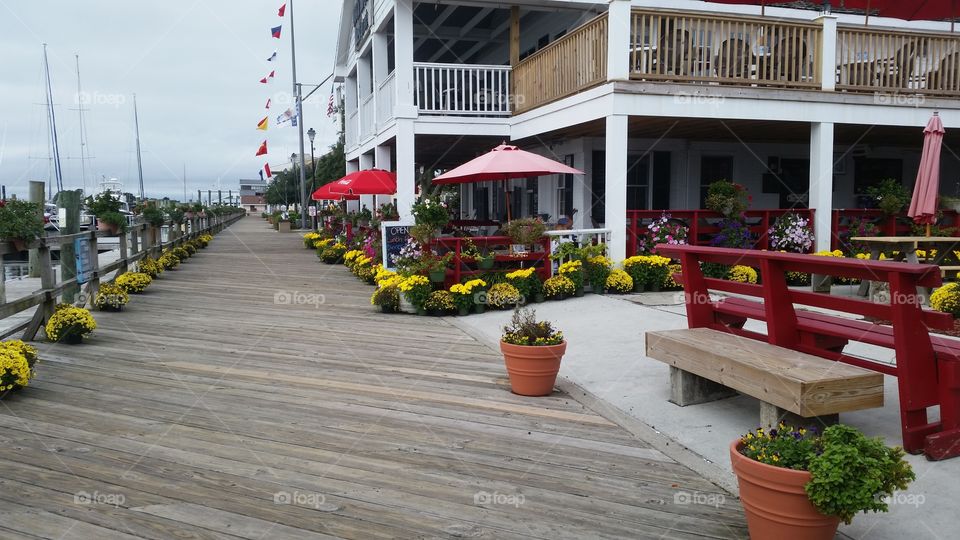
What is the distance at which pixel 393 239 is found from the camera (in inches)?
487

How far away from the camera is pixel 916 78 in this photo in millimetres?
12352

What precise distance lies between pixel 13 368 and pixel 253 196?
13628 cm

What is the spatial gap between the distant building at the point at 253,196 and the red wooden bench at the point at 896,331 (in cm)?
11049

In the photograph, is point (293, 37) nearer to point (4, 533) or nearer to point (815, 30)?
point (815, 30)

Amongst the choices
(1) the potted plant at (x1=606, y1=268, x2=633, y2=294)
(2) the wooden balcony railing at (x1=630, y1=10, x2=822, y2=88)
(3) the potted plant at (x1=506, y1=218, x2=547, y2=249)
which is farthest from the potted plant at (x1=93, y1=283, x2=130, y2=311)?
(2) the wooden balcony railing at (x1=630, y1=10, x2=822, y2=88)

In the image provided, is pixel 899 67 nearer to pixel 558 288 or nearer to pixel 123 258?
pixel 558 288

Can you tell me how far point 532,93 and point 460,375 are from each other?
28.2ft

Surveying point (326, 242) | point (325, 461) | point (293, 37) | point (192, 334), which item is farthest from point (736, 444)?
point (293, 37)

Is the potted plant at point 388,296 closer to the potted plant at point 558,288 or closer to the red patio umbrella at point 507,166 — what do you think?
the red patio umbrella at point 507,166

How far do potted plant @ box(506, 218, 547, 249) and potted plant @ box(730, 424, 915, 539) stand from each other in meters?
7.19

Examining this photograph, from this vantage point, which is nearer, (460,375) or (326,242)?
(460,375)

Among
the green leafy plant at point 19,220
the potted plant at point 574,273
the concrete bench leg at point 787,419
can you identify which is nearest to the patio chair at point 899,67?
the potted plant at point 574,273

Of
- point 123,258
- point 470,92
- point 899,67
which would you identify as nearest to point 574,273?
point 470,92

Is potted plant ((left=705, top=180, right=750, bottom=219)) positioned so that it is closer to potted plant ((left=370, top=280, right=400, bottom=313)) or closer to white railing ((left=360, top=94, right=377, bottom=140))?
potted plant ((left=370, top=280, right=400, bottom=313))
